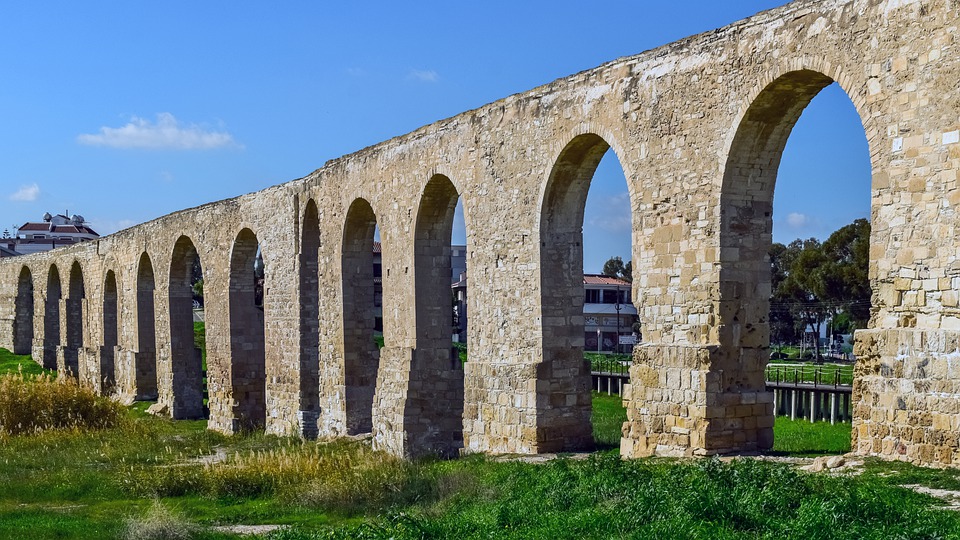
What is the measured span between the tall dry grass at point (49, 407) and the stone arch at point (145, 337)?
7.62 metres

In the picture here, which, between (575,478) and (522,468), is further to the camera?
(522,468)

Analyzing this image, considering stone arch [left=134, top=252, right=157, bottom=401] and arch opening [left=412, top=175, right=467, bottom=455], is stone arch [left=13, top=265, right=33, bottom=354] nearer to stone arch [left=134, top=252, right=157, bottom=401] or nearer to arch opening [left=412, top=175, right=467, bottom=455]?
stone arch [left=134, top=252, right=157, bottom=401]

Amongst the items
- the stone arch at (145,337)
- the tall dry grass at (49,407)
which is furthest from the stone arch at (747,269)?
the stone arch at (145,337)

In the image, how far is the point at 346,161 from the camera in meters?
17.8

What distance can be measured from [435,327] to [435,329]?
29mm

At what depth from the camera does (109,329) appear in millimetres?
30609

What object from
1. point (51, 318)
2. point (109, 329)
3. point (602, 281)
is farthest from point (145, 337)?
point (602, 281)

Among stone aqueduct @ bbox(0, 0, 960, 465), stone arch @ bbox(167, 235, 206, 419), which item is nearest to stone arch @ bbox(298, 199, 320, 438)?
stone aqueduct @ bbox(0, 0, 960, 465)

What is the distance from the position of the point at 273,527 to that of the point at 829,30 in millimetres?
6884

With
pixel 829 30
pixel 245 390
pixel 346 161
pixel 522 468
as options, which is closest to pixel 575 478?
pixel 522 468

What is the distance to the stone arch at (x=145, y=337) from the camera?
89.9 ft

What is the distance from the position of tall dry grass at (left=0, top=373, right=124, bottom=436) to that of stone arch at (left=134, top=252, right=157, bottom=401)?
7.62m

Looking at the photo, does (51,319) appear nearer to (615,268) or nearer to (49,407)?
(49,407)

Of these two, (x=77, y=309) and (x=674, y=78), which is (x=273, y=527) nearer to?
(x=674, y=78)
